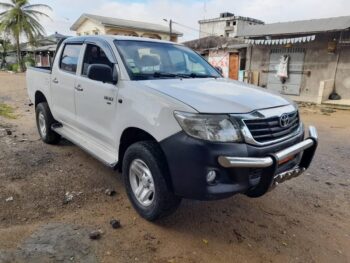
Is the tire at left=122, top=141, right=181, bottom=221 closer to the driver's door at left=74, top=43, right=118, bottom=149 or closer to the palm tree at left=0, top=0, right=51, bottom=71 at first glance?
the driver's door at left=74, top=43, right=118, bottom=149

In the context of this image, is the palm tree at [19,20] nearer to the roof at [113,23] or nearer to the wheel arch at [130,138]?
the roof at [113,23]

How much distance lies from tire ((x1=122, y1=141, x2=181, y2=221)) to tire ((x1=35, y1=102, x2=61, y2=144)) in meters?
2.71

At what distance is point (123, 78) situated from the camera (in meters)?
3.36

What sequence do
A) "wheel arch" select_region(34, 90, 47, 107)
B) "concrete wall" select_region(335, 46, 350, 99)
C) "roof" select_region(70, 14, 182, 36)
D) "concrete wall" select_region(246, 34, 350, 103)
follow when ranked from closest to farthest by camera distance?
1. "wheel arch" select_region(34, 90, 47, 107)
2. "concrete wall" select_region(335, 46, 350, 99)
3. "concrete wall" select_region(246, 34, 350, 103)
4. "roof" select_region(70, 14, 182, 36)

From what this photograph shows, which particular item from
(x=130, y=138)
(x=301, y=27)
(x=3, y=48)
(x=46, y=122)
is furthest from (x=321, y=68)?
(x=3, y=48)

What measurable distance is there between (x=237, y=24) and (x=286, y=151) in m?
37.7

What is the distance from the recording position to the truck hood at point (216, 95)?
2715 mm

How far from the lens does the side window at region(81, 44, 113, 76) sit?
3910 mm

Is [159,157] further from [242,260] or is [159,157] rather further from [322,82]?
[322,82]

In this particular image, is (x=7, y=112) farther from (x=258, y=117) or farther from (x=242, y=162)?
(x=242, y=162)

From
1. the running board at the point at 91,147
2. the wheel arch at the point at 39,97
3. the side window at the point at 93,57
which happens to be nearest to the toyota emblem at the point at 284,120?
the running board at the point at 91,147

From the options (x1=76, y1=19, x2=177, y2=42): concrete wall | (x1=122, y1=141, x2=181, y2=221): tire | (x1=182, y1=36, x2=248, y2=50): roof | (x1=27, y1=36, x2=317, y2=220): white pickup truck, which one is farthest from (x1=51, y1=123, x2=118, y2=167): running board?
(x1=76, y1=19, x2=177, y2=42): concrete wall

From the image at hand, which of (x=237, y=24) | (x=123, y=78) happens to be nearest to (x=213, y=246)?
(x=123, y=78)

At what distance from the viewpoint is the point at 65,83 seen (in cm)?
460
